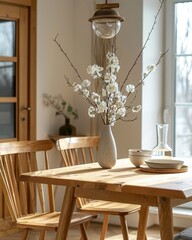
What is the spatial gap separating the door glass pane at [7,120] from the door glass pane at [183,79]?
A: 1534mm

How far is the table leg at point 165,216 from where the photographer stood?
270cm

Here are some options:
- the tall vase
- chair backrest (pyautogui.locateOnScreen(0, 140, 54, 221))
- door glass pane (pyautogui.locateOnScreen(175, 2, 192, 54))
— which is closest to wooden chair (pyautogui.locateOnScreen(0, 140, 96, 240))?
chair backrest (pyautogui.locateOnScreen(0, 140, 54, 221))

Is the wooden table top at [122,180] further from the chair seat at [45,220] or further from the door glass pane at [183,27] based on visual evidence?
the door glass pane at [183,27]

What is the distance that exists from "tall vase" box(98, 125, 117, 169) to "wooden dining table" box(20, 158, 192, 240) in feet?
0.13

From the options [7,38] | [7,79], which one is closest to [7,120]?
[7,79]

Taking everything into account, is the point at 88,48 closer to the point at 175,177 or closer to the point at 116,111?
the point at 116,111

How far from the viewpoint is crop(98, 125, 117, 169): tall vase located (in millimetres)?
3240

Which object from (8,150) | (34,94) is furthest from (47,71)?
(8,150)

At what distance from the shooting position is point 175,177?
2.95 m

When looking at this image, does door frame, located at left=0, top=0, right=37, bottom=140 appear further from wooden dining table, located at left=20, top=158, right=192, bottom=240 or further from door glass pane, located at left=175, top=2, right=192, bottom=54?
wooden dining table, located at left=20, top=158, right=192, bottom=240

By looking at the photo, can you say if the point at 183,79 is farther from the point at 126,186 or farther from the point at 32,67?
the point at 126,186

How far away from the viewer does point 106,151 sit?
324 centimetres

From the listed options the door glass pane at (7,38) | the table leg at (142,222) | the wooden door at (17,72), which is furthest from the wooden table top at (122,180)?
the door glass pane at (7,38)

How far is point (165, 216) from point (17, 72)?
2526 millimetres
